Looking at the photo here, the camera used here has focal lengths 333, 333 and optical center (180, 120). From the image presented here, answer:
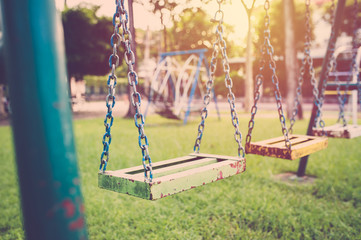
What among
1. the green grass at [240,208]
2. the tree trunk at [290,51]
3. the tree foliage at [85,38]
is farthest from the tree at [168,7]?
the tree foliage at [85,38]

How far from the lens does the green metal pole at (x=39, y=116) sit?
74 centimetres

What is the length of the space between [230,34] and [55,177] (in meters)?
6.54

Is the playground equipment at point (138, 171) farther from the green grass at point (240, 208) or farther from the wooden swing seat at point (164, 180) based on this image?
the green grass at point (240, 208)

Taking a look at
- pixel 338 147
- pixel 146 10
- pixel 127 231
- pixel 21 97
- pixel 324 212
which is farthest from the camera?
pixel 338 147

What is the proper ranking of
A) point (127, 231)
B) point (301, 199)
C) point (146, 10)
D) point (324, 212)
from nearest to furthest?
point (127, 231)
point (324, 212)
point (301, 199)
point (146, 10)

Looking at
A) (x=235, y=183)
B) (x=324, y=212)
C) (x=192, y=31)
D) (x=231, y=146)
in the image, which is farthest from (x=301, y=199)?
A: (x=192, y=31)

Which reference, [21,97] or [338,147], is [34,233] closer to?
[21,97]

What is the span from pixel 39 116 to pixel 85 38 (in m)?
14.4

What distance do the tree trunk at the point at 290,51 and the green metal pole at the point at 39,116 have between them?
9.33m

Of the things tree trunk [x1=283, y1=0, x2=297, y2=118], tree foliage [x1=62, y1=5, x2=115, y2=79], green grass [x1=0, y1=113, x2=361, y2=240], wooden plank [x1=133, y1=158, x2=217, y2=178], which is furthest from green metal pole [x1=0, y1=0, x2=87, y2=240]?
tree foliage [x1=62, y1=5, x2=115, y2=79]

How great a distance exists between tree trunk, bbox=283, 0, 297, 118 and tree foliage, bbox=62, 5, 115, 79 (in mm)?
7874

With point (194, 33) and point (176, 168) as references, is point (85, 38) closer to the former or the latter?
point (194, 33)

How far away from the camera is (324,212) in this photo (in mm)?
2764

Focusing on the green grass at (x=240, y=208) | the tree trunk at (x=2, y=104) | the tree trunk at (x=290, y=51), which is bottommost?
the green grass at (x=240, y=208)
